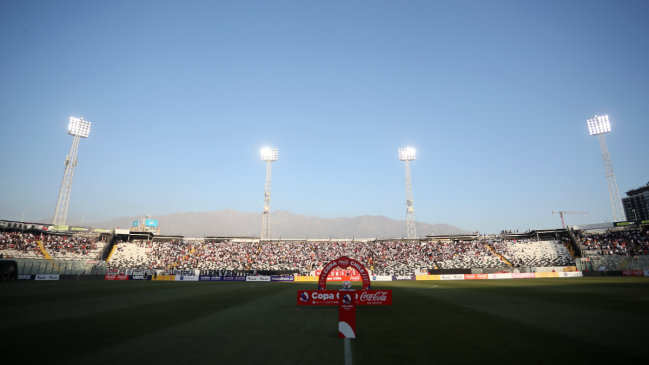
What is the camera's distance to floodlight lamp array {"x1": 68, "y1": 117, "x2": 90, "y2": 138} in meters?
71.7

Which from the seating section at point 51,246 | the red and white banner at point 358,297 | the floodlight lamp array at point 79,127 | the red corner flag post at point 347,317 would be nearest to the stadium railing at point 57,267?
the seating section at point 51,246

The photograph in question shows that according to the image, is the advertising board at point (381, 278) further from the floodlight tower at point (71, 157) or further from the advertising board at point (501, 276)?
the floodlight tower at point (71, 157)

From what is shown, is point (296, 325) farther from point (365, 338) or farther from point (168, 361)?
point (168, 361)

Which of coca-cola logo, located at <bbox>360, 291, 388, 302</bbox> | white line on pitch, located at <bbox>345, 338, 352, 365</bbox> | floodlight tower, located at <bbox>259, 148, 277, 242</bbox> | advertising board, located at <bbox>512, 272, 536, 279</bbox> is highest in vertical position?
floodlight tower, located at <bbox>259, 148, 277, 242</bbox>

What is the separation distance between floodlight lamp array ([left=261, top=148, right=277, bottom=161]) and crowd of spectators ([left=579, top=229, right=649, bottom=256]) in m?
68.3

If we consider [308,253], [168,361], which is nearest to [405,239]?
[308,253]

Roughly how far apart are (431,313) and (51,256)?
7039cm

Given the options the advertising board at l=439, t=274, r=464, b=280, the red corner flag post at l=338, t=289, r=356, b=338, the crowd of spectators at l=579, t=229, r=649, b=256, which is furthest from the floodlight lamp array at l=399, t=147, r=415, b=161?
the red corner flag post at l=338, t=289, r=356, b=338

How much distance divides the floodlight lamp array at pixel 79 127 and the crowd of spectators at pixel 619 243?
10780 centimetres

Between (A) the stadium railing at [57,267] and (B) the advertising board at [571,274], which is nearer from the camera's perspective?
(A) the stadium railing at [57,267]

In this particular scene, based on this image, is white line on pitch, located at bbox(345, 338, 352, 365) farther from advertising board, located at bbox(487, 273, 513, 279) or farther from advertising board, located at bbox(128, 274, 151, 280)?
advertising board, located at bbox(128, 274, 151, 280)

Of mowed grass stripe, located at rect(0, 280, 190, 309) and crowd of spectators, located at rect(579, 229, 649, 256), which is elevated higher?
crowd of spectators, located at rect(579, 229, 649, 256)

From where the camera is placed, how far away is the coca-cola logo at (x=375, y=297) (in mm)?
18375

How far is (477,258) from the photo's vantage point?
62.3m
